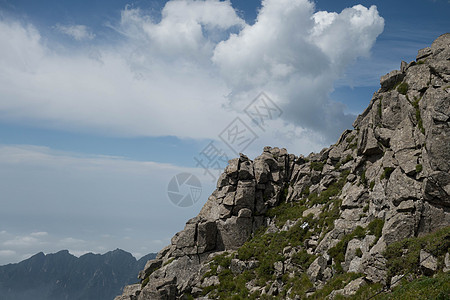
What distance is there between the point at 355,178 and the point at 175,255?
3151 cm

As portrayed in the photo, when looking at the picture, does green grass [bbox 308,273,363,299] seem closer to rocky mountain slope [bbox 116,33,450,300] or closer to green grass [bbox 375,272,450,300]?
rocky mountain slope [bbox 116,33,450,300]

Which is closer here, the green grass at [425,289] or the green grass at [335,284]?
the green grass at [425,289]

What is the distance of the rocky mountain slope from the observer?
28531 mm

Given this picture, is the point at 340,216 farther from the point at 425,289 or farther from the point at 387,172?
the point at 425,289

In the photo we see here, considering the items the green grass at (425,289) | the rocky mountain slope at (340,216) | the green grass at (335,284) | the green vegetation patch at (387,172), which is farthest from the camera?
the green vegetation patch at (387,172)

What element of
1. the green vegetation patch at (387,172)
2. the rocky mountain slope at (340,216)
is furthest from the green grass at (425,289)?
the green vegetation patch at (387,172)

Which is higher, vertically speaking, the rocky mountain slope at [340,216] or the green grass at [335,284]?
the rocky mountain slope at [340,216]

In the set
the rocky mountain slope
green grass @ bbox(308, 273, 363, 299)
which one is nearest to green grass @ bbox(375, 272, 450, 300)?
the rocky mountain slope

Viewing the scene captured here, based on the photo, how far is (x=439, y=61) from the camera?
120 feet

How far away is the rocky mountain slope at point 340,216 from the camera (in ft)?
93.6

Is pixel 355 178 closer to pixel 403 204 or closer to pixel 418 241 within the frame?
pixel 403 204

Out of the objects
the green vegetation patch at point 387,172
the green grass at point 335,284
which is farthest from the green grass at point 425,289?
the green vegetation patch at point 387,172

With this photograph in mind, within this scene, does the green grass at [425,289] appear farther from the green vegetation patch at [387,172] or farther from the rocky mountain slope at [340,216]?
the green vegetation patch at [387,172]

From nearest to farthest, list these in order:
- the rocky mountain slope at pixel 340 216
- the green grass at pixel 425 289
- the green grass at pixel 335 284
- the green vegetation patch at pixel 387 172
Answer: the green grass at pixel 425 289 → the rocky mountain slope at pixel 340 216 → the green grass at pixel 335 284 → the green vegetation patch at pixel 387 172
